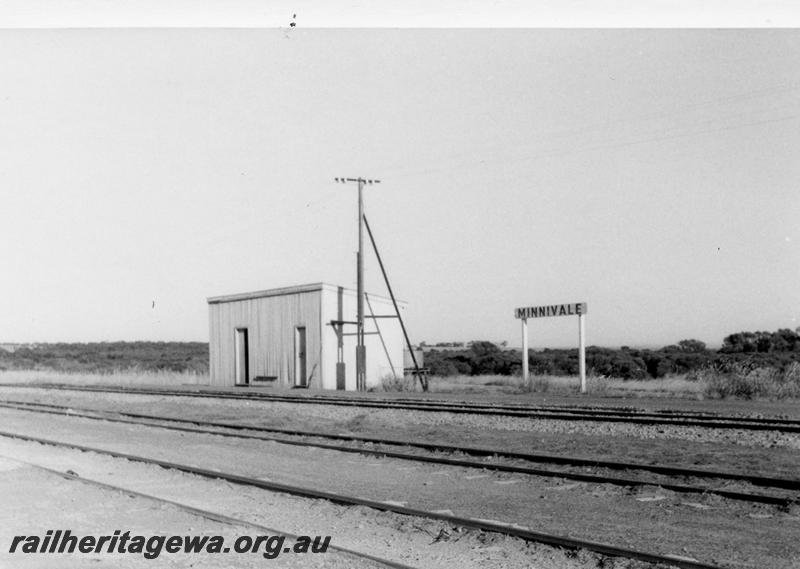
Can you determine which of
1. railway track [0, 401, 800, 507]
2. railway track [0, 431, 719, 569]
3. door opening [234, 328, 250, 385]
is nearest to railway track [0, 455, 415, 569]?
railway track [0, 431, 719, 569]

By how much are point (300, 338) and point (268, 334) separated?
6.59 feet

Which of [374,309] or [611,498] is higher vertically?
[374,309]

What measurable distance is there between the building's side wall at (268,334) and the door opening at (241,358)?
0.87ft

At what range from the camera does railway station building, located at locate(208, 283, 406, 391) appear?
100ft

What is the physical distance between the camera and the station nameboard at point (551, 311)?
2647cm

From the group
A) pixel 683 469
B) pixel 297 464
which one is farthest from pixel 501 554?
pixel 297 464

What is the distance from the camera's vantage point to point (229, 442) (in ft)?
49.2

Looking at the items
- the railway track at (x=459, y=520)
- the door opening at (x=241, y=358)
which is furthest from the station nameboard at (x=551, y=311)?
the railway track at (x=459, y=520)

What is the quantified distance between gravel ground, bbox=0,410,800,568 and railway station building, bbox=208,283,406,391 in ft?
53.9

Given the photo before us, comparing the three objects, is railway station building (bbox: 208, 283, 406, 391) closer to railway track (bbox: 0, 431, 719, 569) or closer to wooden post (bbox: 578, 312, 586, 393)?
wooden post (bbox: 578, 312, 586, 393)

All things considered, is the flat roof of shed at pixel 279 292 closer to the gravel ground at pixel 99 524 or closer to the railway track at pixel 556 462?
the railway track at pixel 556 462

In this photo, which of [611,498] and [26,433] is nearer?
[611,498]

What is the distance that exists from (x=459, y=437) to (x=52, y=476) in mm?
7174

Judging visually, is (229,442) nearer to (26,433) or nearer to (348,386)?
(26,433)
